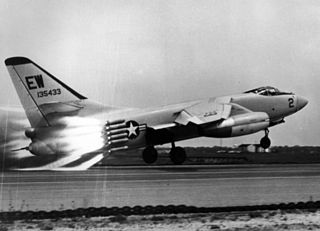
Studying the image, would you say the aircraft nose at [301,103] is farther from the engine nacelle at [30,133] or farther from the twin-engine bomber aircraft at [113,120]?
the engine nacelle at [30,133]

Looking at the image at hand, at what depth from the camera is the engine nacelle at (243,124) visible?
32125 mm

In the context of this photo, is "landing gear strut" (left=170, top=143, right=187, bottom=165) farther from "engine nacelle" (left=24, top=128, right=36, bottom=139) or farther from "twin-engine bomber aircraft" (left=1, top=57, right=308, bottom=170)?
"engine nacelle" (left=24, top=128, right=36, bottom=139)

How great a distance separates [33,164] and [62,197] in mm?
14753

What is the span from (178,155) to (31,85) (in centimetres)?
1092

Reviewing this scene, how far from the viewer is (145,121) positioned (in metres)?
33.2

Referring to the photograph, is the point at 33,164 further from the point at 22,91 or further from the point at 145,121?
the point at 145,121

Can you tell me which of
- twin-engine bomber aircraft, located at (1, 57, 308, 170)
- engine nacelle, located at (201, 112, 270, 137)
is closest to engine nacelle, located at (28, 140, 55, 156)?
twin-engine bomber aircraft, located at (1, 57, 308, 170)

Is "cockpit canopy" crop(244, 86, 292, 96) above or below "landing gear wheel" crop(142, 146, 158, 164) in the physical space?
above

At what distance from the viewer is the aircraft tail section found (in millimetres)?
29250

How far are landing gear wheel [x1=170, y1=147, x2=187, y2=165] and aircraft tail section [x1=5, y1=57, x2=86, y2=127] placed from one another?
8.83 meters

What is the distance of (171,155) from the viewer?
116 feet

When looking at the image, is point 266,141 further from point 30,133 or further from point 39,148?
point 30,133

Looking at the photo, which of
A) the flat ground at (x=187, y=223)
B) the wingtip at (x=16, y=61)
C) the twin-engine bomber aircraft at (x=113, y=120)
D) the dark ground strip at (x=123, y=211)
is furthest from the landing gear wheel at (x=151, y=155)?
the flat ground at (x=187, y=223)

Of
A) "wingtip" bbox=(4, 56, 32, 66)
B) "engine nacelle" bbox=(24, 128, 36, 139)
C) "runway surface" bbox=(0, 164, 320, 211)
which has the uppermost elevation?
"wingtip" bbox=(4, 56, 32, 66)
